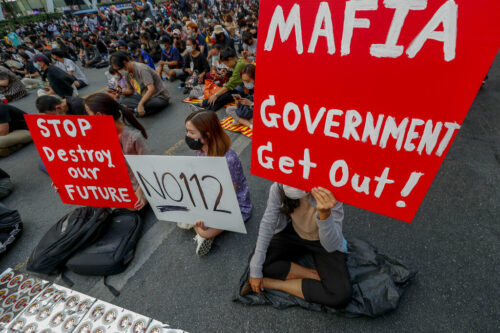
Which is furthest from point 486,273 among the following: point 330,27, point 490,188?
point 330,27

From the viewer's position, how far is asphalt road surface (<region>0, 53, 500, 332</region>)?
1.72m

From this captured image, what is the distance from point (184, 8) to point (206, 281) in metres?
21.7

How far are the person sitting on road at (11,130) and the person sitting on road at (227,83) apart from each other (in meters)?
3.58

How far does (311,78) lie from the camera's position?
982 mm

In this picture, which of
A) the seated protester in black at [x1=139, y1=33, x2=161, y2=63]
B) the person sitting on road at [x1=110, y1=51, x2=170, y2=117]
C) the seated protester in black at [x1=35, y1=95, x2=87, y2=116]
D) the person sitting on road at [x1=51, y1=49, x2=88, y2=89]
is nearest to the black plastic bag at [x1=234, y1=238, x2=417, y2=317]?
the seated protester in black at [x1=35, y1=95, x2=87, y2=116]

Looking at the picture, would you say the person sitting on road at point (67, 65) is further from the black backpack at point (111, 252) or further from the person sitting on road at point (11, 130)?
the black backpack at point (111, 252)

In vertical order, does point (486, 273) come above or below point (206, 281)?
above

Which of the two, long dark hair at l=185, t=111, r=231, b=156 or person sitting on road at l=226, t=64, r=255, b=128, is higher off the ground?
long dark hair at l=185, t=111, r=231, b=156

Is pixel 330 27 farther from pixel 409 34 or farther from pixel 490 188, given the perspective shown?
pixel 490 188

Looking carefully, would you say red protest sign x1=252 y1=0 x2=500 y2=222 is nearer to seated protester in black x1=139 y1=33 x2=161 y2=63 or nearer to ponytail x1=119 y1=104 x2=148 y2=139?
ponytail x1=119 y1=104 x2=148 y2=139

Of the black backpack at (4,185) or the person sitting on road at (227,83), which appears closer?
the black backpack at (4,185)

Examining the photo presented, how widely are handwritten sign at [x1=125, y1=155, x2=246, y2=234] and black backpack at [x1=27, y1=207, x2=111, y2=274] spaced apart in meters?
0.75

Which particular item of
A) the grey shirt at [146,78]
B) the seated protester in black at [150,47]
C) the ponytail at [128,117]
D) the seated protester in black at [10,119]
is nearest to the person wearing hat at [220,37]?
the grey shirt at [146,78]

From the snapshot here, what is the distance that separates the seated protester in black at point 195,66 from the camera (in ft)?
20.7
